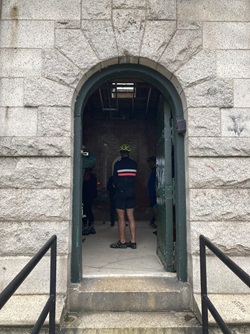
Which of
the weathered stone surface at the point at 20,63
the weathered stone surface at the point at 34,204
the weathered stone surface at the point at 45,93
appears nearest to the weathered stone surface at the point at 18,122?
the weathered stone surface at the point at 45,93

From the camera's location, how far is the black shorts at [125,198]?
5059 mm

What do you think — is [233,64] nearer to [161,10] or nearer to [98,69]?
[161,10]

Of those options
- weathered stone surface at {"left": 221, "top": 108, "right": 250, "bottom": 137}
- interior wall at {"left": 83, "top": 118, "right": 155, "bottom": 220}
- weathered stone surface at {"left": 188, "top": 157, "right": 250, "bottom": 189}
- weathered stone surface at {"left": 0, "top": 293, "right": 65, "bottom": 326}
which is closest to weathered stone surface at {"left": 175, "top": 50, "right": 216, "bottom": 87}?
weathered stone surface at {"left": 221, "top": 108, "right": 250, "bottom": 137}

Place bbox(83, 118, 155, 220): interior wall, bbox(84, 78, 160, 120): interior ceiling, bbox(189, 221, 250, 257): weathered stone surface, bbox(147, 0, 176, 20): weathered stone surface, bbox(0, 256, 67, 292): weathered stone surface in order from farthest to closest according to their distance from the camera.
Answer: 1. bbox(83, 118, 155, 220): interior wall
2. bbox(84, 78, 160, 120): interior ceiling
3. bbox(147, 0, 176, 20): weathered stone surface
4. bbox(189, 221, 250, 257): weathered stone surface
5. bbox(0, 256, 67, 292): weathered stone surface

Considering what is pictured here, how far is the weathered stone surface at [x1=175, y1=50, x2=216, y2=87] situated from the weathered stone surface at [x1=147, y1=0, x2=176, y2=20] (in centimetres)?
62

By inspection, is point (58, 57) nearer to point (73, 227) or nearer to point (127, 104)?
point (73, 227)

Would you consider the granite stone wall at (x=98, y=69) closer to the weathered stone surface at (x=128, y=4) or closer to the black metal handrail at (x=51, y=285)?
the weathered stone surface at (x=128, y=4)

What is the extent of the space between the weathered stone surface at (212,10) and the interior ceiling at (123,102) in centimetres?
324

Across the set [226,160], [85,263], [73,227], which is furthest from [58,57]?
[85,263]

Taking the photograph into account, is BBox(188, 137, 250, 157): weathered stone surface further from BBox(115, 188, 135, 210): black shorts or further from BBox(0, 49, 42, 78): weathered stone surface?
BBox(0, 49, 42, 78): weathered stone surface

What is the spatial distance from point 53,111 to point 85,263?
2233 millimetres

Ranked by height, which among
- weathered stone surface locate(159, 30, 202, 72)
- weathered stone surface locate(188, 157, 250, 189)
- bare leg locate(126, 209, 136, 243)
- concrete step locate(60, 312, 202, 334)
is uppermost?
weathered stone surface locate(159, 30, 202, 72)

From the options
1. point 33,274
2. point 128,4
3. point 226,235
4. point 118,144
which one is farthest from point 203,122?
point 118,144

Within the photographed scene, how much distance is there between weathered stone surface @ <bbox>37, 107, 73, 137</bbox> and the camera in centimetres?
332
